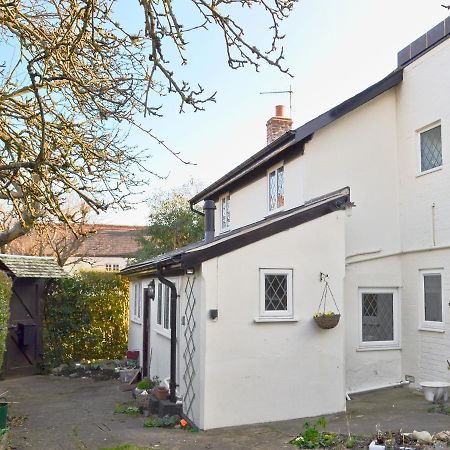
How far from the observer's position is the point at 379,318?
39.9 ft

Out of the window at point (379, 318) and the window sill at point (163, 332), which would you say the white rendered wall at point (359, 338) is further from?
the window sill at point (163, 332)

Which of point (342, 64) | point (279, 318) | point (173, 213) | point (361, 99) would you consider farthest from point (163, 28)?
point (173, 213)

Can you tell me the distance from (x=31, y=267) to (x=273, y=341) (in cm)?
985

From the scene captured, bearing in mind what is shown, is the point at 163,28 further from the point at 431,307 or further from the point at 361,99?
the point at 431,307

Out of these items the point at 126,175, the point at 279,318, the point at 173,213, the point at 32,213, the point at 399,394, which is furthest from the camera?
the point at 173,213

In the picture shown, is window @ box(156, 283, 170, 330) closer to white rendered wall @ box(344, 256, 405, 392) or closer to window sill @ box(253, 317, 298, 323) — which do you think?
window sill @ box(253, 317, 298, 323)

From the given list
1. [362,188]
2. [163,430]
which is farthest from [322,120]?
[163,430]

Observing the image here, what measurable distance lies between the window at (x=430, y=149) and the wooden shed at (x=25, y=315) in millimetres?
11345

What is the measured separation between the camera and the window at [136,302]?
1683 centimetres

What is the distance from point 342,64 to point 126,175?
3.92 metres

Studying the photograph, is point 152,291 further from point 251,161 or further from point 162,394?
point 251,161

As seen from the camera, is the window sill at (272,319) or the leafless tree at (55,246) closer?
the window sill at (272,319)

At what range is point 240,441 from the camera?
27.2 ft

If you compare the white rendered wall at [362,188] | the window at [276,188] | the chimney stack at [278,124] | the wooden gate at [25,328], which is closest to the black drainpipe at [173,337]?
the white rendered wall at [362,188]
